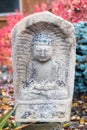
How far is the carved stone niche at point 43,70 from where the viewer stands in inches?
169

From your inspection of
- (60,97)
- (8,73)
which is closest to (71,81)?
(60,97)

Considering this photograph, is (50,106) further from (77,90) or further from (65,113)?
(77,90)

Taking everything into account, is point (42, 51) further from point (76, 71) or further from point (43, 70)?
point (76, 71)

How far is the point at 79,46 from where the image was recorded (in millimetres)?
5902

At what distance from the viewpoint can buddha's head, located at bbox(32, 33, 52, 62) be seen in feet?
14.0

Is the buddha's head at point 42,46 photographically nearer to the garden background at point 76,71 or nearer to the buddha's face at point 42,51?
the buddha's face at point 42,51

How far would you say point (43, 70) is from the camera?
4352mm

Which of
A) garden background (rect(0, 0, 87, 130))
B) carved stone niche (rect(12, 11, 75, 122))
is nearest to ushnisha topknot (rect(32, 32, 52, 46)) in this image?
carved stone niche (rect(12, 11, 75, 122))

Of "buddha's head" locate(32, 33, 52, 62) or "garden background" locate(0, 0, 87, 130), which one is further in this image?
"garden background" locate(0, 0, 87, 130)

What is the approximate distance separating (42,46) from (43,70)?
0.22m

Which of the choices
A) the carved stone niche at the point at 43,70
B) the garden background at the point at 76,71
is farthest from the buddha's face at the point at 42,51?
the garden background at the point at 76,71

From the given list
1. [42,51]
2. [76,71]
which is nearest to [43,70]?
[42,51]

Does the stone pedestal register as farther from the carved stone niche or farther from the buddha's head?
the buddha's head

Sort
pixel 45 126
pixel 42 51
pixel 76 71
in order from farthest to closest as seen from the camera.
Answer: pixel 76 71 < pixel 45 126 < pixel 42 51
